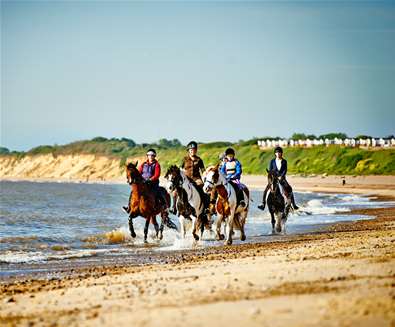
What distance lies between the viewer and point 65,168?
14650 cm

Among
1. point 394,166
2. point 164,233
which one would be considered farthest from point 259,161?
point 164,233

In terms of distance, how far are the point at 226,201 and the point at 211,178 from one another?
3.28 ft

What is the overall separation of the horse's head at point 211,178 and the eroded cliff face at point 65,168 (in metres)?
108

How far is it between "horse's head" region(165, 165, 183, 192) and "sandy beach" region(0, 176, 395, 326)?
4.58 m

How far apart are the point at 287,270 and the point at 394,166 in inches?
2464

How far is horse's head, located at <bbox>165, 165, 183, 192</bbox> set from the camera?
18547mm

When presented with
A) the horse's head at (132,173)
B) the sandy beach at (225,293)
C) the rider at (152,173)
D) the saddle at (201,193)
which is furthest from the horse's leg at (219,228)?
the sandy beach at (225,293)

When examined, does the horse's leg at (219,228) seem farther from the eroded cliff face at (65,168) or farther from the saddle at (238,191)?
the eroded cliff face at (65,168)

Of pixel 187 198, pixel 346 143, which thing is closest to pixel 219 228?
pixel 187 198

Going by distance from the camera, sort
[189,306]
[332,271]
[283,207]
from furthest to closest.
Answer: [283,207] < [332,271] < [189,306]

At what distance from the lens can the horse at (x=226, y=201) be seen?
18438 millimetres

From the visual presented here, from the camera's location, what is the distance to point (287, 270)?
1102cm

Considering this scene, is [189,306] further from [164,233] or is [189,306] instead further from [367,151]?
[367,151]

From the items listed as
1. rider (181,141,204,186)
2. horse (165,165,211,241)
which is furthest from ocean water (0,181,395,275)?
rider (181,141,204,186)
